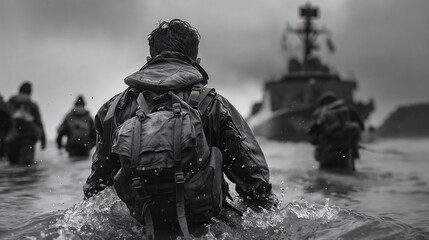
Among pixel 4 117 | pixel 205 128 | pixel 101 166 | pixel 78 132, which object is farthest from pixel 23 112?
pixel 205 128

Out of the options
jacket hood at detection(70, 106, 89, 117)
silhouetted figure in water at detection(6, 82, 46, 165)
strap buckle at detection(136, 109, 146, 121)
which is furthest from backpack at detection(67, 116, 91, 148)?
strap buckle at detection(136, 109, 146, 121)

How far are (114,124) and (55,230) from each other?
1.04m

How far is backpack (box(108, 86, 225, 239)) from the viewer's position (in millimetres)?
3727

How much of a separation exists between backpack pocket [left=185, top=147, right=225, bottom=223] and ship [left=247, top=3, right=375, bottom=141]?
39084mm

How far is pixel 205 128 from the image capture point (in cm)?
433

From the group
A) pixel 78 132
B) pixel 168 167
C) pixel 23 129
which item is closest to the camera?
pixel 168 167

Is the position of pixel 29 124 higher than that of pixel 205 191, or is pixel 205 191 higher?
pixel 205 191

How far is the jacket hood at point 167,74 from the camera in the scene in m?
4.22

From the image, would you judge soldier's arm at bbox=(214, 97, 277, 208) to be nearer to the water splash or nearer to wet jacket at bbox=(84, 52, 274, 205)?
wet jacket at bbox=(84, 52, 274, 205)

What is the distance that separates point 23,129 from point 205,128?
11723 mm

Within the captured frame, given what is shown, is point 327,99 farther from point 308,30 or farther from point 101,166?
point 308,30

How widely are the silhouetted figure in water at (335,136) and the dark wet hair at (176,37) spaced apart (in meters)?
8.55

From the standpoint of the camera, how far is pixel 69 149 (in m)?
19.0

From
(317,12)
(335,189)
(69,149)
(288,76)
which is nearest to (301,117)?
(288,76)
